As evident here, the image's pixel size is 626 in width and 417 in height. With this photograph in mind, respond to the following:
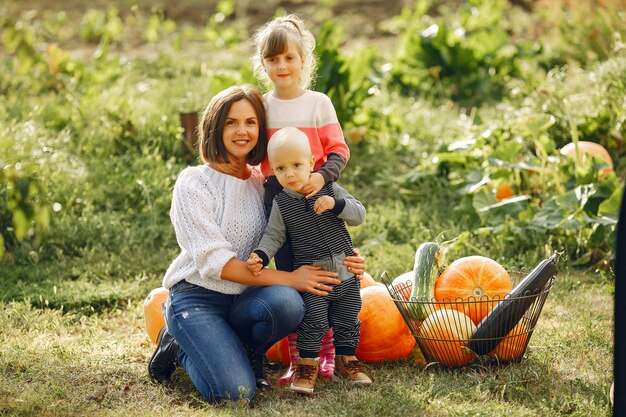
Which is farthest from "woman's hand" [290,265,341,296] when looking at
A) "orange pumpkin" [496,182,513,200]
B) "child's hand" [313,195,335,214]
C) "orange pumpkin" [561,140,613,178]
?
"orange pumpkin" [561,140,613,178]

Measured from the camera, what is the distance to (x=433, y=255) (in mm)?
3926

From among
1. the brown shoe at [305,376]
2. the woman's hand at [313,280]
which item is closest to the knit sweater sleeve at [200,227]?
the woman's hand at [313,280]

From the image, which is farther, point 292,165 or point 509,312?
point 509,312

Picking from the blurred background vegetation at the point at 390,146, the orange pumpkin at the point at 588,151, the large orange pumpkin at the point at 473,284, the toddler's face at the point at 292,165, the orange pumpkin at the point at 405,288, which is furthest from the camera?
the orange pumpkin at the point at 588,151

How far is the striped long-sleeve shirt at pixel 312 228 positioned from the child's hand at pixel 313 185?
0.04 metres

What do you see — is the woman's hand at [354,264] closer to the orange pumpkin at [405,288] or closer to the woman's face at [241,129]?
the orange pumpkin at [405,288]

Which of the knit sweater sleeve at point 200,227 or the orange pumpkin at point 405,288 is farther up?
the knit sweater sleeve at point 200,227

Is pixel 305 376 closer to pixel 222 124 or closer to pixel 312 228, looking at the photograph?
pixel 312 228

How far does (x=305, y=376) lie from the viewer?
3.50 meters

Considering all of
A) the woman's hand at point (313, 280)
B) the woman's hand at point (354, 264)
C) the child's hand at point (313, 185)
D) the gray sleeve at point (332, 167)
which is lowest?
the woman's hand at point (313, 280)

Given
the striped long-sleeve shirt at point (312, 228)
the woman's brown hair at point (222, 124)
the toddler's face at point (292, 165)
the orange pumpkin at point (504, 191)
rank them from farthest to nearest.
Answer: the orange pumpkin at point (504, 191), the woman's brown hair at point (222, 124), the striped long-sleeve shirt at point (312, 228), the toddler's face at point (292, 165)

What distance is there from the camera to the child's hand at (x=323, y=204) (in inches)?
136

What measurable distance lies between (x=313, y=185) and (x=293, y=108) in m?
0.41

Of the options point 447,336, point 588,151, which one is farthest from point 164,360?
point 588,151
